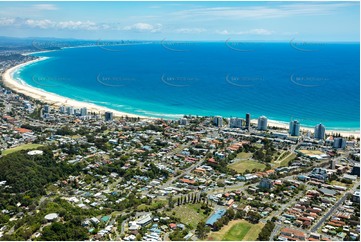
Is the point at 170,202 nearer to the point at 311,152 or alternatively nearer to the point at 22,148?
the point at 311,152

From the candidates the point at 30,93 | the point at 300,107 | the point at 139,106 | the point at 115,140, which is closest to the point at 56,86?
the point at 30,93

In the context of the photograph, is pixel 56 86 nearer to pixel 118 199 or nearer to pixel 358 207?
pixel 118 199

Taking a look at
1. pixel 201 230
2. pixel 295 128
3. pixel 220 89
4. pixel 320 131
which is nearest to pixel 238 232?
pixel 201 230

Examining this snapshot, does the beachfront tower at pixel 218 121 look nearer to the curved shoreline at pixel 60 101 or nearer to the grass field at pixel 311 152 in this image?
the curved shoreline at pixel 60 101

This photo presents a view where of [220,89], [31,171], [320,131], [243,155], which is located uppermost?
[220,89]

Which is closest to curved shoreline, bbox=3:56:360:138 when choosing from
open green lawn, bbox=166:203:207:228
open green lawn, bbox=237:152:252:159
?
open green lawn, bbox=237:152:252:159

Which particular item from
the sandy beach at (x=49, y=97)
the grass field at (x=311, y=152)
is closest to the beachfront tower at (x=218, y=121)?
the grass field at (x=311, y=152)

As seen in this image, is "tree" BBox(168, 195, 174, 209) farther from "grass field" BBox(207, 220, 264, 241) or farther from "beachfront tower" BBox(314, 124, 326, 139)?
"beachfront tower" BBox(314, 124, 326, 139)
